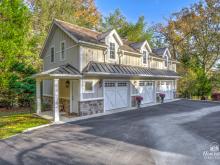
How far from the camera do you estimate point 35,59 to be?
19625mm

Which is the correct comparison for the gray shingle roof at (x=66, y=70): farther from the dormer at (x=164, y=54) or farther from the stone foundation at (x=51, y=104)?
the dormer at (x=164, y=54)

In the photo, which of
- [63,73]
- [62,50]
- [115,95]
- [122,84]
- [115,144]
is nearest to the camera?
[115,144]

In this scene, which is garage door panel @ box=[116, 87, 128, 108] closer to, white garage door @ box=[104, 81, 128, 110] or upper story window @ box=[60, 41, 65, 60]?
white garage door @ box=[104, 81, 128, 110]

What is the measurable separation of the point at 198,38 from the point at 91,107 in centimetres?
2375

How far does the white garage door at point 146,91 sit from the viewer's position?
675 inches

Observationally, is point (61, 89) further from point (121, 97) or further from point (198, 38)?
point (198, 38)

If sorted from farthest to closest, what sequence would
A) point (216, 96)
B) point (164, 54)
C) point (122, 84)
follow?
point (216, 96), point (164, 54), point (122, 84)

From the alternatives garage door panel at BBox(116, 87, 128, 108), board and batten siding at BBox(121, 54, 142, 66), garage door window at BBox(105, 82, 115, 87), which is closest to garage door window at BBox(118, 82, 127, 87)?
garage door panel at BBox(116, 87, 128, 108)

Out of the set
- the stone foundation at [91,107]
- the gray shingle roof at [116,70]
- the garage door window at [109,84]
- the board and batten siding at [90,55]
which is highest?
the board and batten siding at [90,55]

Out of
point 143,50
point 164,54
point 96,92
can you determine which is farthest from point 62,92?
point 164,54

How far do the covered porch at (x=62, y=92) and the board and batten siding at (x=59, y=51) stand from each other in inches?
25.2

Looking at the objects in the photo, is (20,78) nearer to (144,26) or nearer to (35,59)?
(35,59)

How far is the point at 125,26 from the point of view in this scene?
3250 cm

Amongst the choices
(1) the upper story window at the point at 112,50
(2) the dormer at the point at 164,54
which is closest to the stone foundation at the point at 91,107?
(1) the upper story window at the point at 112,50
